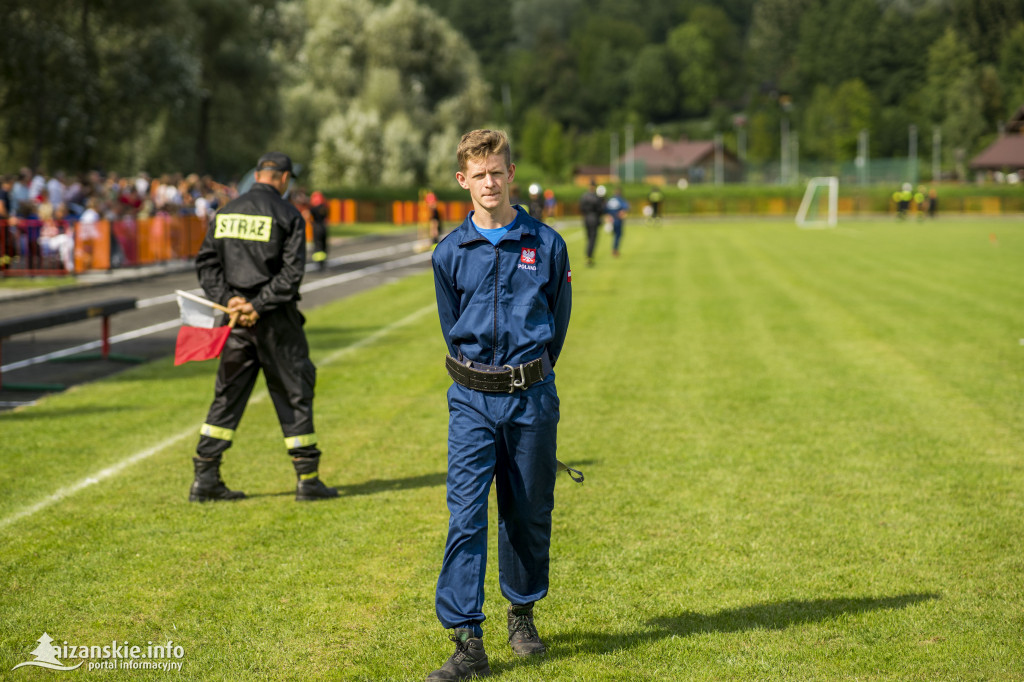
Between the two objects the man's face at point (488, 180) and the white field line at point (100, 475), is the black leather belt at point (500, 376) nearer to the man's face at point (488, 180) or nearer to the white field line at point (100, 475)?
the man's face at point (488, 180)

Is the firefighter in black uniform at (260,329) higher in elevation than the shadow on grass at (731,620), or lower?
higher

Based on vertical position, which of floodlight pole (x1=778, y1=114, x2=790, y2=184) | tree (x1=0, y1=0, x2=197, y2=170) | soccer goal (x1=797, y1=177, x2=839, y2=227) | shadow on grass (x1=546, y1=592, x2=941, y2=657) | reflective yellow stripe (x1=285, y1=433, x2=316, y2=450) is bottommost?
shadow on grass (x1=546, y1=592, x2=941, y2=657)

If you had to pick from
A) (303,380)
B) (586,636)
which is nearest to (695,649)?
(586,636)

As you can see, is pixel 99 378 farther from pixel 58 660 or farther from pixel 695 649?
pixel 695 649

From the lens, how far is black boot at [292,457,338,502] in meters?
6.93

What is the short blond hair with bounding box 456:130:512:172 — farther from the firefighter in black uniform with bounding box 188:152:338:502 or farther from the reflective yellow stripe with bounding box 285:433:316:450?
the reflective yellow stripe with bounding box 285:433:316:450

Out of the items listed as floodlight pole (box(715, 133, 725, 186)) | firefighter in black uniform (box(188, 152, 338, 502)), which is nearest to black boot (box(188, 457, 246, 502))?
firefighter in black uniform (box(188, 152, 338, 502))

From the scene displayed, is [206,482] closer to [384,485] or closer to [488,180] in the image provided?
[384,485]

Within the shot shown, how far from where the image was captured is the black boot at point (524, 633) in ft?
14.9

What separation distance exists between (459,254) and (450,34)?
67260 mm

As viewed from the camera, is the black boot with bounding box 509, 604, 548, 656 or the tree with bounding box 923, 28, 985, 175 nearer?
the black boot with bounding box 509, 604, 548, 656

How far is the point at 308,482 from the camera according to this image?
22.8 ft

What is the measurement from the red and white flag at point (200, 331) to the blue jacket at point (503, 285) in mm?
2933

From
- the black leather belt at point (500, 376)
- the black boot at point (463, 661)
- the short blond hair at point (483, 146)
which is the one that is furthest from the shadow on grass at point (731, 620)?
the short blond hair at point (483, 146)
